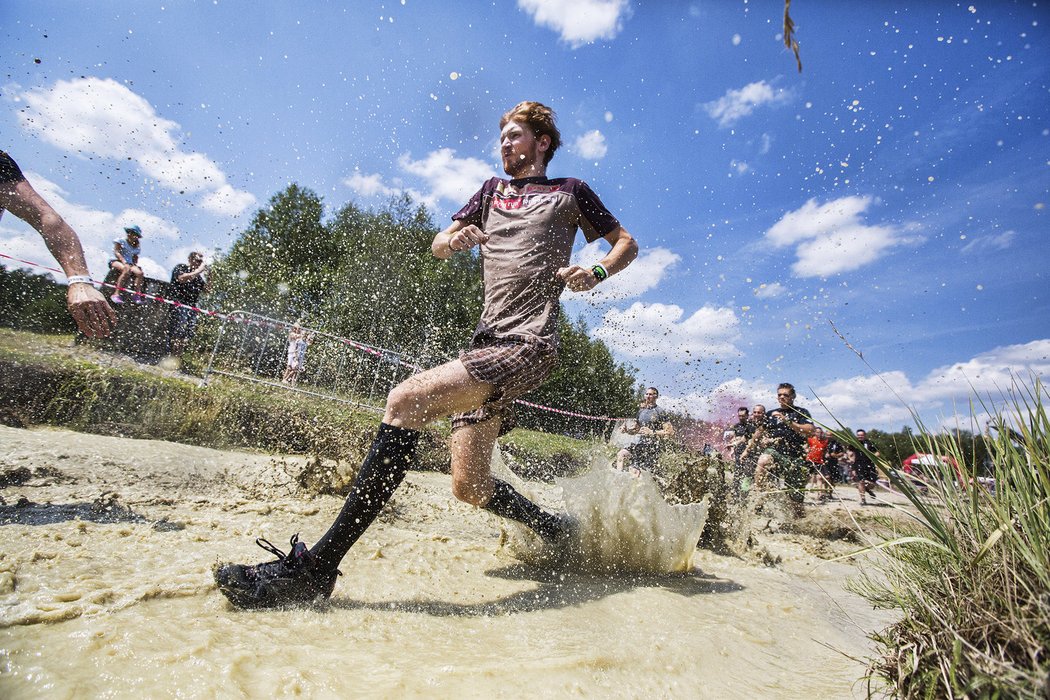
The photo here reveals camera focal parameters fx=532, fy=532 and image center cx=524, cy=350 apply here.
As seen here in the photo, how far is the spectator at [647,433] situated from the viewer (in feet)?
26.9

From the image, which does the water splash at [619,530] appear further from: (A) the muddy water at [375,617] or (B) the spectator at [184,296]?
(B) the spectator at [184,296]

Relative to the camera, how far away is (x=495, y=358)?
2166 mm

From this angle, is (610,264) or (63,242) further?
(610,264)

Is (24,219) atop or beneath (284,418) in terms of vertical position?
atop

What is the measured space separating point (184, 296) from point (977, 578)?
10.5 metres

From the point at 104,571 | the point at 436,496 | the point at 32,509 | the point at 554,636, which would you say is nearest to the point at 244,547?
the point at 104,571

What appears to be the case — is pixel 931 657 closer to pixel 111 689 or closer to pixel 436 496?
pixel 111 689

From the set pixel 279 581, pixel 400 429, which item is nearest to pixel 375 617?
pixel 279 581

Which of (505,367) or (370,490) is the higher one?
(505,367)

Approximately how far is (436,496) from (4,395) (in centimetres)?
368

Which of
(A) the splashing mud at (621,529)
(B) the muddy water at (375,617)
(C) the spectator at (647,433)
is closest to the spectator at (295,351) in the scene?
(C) the spectator at (647,433)

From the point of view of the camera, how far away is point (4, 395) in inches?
174

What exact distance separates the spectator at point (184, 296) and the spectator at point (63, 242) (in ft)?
22.8

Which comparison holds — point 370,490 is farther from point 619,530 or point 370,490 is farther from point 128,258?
point 128,258
